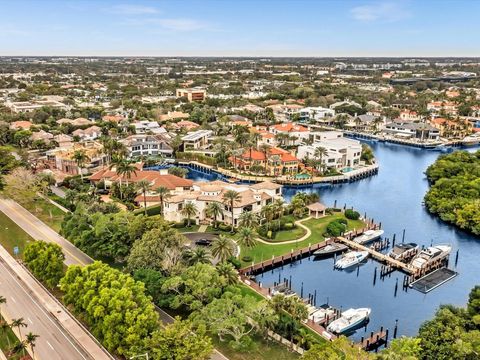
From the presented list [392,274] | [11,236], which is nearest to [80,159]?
[11,236]

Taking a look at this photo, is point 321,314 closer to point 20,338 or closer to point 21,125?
point 20,338

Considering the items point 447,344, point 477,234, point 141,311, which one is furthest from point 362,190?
point 141,311

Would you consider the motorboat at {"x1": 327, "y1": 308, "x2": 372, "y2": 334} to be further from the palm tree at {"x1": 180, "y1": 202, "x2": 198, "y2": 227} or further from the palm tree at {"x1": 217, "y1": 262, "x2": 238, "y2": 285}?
the palm tree at {"x1": 180, "y1": 202, "x2": 198, "y2": 227}

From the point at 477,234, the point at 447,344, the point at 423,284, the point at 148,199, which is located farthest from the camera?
the point at 148,199

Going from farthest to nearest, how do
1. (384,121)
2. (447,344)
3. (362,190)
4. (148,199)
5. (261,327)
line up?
1. (384,121)
2. (362,190)
3. (148,199)
4. (261,327)
5. (447,344)

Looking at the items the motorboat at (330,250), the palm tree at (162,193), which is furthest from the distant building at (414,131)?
the palm tree at (162,193)

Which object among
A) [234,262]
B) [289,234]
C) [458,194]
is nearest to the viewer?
[234,262]

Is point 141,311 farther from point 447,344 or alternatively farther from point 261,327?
point 447,344
